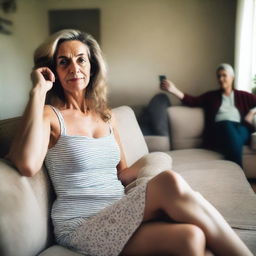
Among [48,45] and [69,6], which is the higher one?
[69,6]

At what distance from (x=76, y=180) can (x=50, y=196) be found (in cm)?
14

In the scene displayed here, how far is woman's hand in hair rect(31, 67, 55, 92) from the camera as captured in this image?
3.89ft

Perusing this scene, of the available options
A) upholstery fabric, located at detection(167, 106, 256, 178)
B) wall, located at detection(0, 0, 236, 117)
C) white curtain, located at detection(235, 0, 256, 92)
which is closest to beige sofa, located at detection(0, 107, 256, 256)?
upholstery fabric, located at detection(167, 106, 256, 178)

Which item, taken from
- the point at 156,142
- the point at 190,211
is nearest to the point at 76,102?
the point at 190,211

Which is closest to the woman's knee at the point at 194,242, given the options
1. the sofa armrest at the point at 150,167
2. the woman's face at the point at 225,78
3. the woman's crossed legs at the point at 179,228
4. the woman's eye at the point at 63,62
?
the woman's crossed legs at the point at 179,228

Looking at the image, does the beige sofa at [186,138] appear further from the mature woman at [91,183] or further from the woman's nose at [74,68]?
the woman's nose at [74,68]

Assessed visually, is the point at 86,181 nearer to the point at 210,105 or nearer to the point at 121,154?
the point at 121,154

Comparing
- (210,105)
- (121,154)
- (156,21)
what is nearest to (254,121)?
(210,105)

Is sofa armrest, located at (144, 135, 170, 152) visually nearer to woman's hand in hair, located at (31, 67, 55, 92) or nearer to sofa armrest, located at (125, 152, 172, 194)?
sofa armrest, located at (125, 152, 172, 194)

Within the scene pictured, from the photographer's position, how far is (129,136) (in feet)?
6.48

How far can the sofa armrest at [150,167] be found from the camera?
1.36m

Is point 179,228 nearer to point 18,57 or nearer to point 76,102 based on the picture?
point 76,102

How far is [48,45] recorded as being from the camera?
52.9 inches

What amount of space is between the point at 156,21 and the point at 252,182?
1.93 metres
